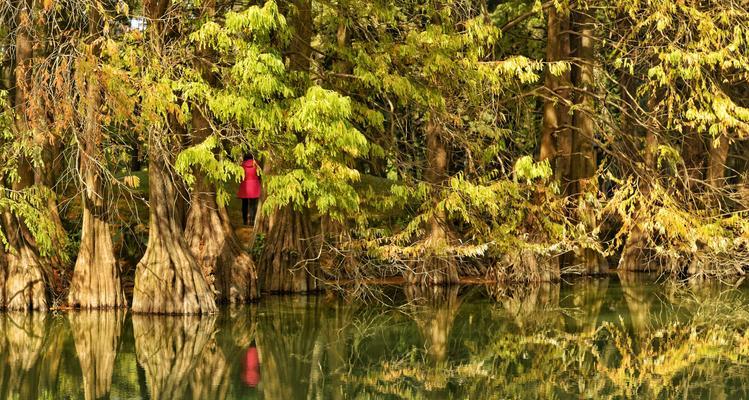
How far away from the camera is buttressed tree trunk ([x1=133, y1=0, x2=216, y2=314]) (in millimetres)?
17359

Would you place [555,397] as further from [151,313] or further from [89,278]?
[89,278]

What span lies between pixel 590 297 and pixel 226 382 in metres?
9.67

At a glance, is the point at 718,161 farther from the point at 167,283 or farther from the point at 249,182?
the point at 167,283

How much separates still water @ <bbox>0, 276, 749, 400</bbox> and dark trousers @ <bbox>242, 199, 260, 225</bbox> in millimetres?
3754

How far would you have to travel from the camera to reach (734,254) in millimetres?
21469

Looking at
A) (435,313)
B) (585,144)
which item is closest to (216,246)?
(435,313)

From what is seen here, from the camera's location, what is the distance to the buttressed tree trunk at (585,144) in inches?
913

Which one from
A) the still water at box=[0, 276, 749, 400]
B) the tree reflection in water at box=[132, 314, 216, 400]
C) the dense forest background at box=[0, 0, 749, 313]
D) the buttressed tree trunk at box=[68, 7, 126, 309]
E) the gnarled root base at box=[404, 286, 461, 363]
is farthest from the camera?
the buttressed tree trunk at box=[68, 7, 126, 309]

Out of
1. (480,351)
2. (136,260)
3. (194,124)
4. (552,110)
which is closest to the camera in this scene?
(480,351)

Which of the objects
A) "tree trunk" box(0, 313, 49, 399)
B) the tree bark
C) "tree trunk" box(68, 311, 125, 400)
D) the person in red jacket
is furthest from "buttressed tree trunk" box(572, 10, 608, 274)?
"tree trunk" box(0, 313, 49, 399)

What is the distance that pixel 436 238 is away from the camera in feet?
70.3

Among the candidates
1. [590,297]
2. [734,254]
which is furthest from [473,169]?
[734,254]

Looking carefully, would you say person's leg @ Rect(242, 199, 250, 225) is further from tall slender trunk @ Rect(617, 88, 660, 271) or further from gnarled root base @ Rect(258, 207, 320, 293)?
tall slender trunk @ Rect(617, 88, 660, 271)

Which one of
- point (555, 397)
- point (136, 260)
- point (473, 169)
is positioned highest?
point (473, 169)
